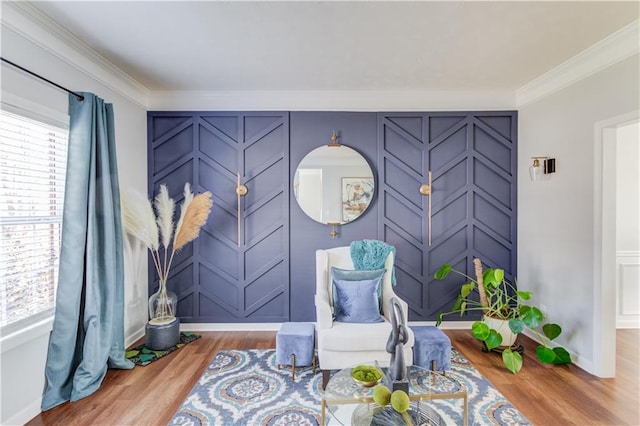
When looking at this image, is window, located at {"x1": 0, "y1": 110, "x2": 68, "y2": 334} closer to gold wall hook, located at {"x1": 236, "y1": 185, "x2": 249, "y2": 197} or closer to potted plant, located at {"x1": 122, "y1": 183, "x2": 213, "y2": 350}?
potted plant, located at {"x1": 122, "y1": 183, "x2": 213, "y2": 350}

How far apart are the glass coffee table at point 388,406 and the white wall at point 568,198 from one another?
1.79 meters

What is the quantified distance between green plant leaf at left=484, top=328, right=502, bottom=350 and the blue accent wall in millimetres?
780

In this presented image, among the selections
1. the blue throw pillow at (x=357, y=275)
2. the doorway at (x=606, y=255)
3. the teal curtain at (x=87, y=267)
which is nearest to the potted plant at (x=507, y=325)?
the doorway at (x=606, y=255)

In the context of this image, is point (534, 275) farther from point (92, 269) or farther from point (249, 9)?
point (92, 269)

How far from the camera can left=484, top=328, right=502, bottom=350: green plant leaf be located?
2.80 metres

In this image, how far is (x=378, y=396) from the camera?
1.51m

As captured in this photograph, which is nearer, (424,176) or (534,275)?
(534,275)

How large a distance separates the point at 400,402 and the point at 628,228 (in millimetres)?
3989

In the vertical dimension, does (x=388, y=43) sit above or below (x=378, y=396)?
above

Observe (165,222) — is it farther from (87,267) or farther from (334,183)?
(334,183)

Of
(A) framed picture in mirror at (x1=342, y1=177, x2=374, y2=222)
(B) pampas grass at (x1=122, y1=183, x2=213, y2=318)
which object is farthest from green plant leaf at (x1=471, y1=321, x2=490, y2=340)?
(B) pampas grass at (x1=122, y1=183, x2=213, y2=318)

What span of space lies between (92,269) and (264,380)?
1.56 meters

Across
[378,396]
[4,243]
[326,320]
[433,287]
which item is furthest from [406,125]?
[4,243]

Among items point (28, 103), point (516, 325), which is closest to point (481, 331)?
point (516, 325)
